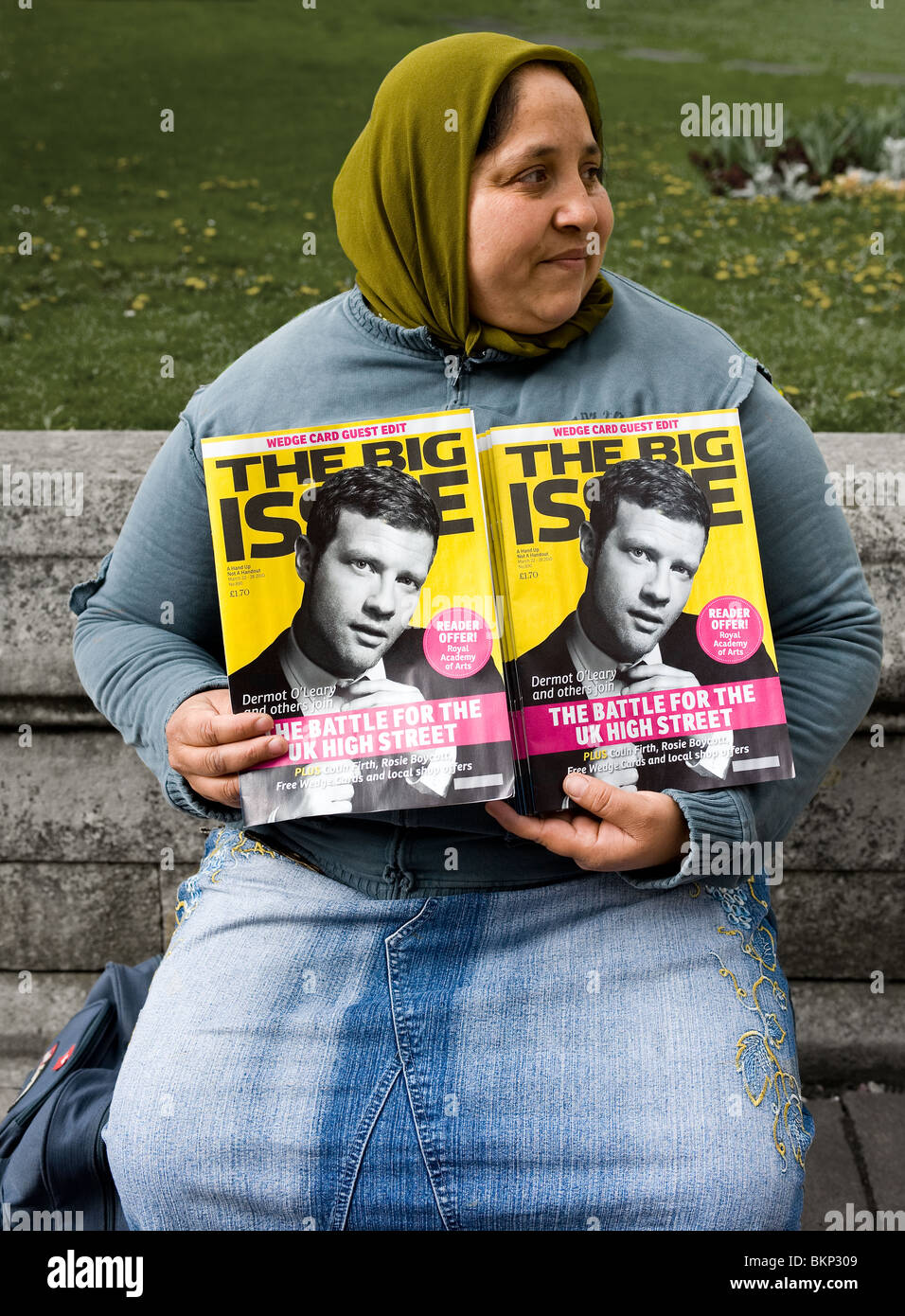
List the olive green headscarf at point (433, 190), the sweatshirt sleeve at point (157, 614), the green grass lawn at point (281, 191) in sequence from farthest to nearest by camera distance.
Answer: the green grass lawn at point (281, 191) < the sweatshirt sleeve at point (157, 614) < the olive green headscarf at point (433, 190)

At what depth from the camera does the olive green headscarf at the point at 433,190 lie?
1630 millimetres

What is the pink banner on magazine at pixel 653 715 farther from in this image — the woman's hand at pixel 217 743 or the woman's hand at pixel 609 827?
the woman's hand at pixel 217 743

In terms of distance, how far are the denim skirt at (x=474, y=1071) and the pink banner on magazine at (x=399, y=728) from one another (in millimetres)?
350

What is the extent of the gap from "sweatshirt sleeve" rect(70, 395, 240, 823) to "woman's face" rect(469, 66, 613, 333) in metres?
0.53

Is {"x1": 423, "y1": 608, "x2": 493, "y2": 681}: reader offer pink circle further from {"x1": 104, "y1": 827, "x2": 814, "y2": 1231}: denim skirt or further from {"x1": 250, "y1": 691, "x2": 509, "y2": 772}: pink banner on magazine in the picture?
{"x1": 104, "y1": 827, "x2": 814, "y2": 1231}: denim skirt

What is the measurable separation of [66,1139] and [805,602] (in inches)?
55.5

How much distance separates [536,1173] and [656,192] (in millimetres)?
4548

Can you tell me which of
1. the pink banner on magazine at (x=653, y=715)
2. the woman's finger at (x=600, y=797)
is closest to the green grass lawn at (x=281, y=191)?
the pink banner on magazine at (x=653, y=715)

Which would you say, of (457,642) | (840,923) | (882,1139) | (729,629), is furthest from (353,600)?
(882,1139)

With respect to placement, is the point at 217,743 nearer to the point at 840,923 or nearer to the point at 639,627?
the point at 639,627

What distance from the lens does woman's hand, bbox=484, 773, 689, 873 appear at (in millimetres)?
1496

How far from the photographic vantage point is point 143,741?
1764 millimetres

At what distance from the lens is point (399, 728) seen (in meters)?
1.50

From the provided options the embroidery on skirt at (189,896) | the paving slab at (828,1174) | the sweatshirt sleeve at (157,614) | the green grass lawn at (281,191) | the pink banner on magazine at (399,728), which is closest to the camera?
the pink banner on magazine at (399,728)
